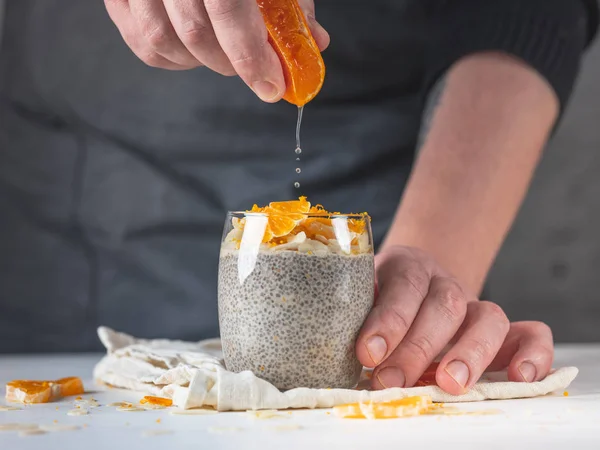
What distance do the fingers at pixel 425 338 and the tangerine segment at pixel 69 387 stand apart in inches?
15.1

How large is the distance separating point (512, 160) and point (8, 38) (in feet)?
3.79

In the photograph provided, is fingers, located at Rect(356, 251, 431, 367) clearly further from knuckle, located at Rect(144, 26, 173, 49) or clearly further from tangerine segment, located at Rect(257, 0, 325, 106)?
knuckle, located at Rect(144, 26, 173, 49)

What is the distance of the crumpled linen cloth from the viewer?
0.87 metres

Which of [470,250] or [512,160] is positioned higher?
[512,160]

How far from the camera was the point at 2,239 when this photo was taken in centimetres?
179

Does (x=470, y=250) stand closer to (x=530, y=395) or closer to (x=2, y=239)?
(x=530, y=395)

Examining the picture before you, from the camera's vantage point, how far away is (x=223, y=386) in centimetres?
87

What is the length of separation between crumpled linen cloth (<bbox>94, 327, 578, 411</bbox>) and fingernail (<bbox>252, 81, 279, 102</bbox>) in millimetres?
330

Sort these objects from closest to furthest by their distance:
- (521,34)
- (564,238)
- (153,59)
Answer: (153,59), (521,34), (564,238)

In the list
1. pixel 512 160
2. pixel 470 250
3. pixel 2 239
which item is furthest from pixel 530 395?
pixel 2 239

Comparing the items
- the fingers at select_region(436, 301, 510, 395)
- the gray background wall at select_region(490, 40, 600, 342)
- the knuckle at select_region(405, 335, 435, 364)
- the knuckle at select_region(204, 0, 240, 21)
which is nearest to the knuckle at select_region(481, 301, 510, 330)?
the fingers at select_region(436, 301, 510, 395)

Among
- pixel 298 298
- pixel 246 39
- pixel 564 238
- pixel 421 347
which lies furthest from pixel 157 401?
pixel 564 238

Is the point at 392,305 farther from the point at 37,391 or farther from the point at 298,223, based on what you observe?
the point at 37,391

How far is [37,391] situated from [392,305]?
1.46 ft
